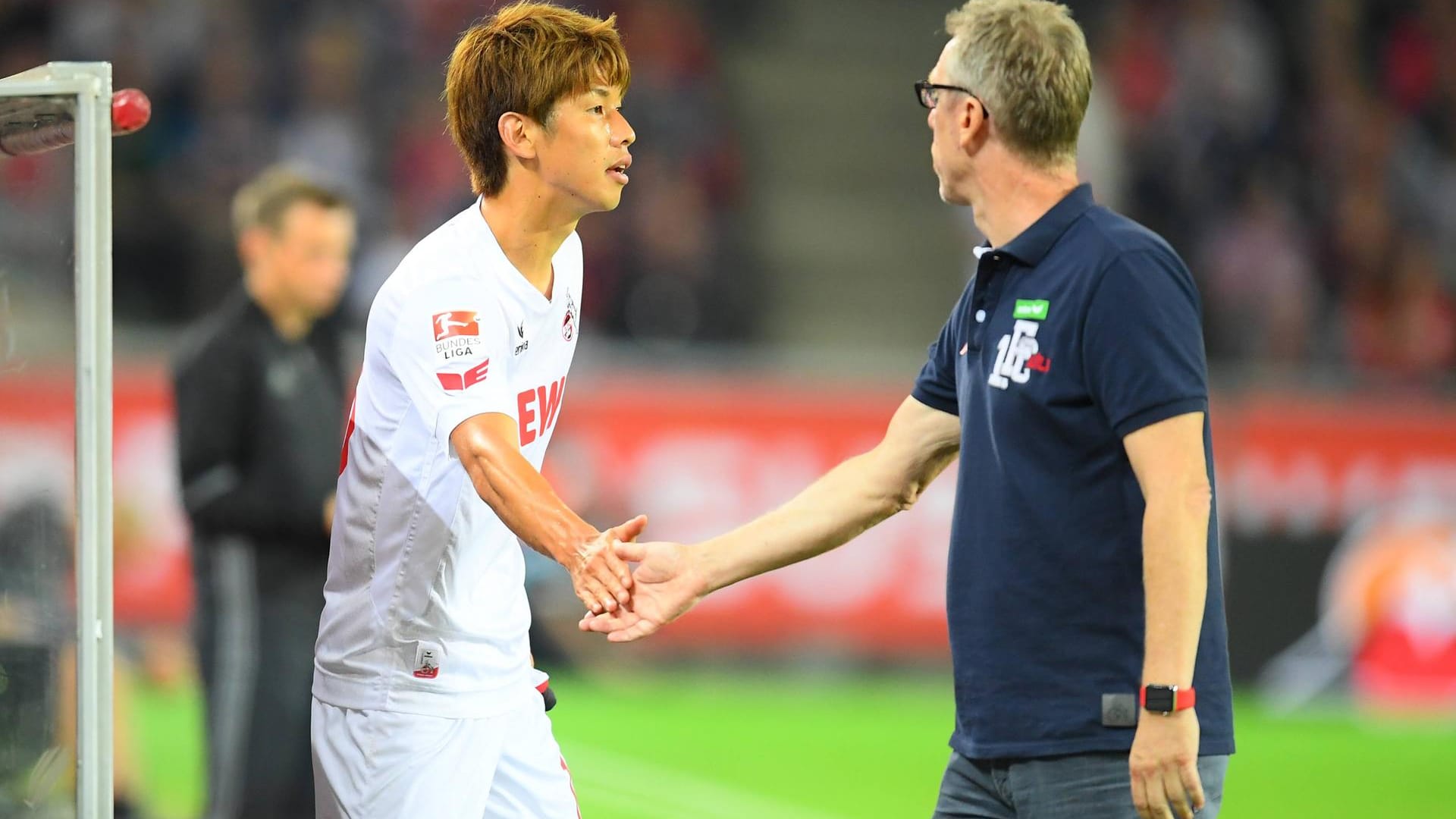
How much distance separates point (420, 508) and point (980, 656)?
1309 millimetres

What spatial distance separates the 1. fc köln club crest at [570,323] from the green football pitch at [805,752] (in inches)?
172

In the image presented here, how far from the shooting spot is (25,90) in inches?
140

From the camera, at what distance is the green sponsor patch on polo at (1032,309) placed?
146 inches

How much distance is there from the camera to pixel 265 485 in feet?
20.5

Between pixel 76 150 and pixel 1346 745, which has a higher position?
pixel 76 150

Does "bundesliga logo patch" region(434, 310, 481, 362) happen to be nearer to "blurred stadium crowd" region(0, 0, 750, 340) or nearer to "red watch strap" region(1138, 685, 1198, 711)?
"red watch strap" region(1138, 685, 1198, 711)

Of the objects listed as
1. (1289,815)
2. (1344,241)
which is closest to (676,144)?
(1344,241)

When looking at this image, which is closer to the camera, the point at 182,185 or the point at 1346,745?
the point at 1346,745

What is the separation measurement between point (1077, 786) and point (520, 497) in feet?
4.31

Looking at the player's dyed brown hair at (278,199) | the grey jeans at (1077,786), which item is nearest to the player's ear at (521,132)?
the grey jeans at (1077,786)

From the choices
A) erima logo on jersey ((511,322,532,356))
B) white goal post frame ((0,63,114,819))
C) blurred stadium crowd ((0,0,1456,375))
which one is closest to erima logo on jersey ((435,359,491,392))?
erima logo on jersey ((511,322,532,356))

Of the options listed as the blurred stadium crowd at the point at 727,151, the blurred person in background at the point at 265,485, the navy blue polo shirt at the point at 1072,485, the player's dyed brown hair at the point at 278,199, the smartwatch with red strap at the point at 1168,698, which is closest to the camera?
the smartwatch with red strap at the point at 1168,698

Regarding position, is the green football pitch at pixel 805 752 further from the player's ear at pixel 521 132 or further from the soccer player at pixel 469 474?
the player's ear at pixel 521 132

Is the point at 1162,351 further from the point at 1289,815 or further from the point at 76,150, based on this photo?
the point at 1289,815
